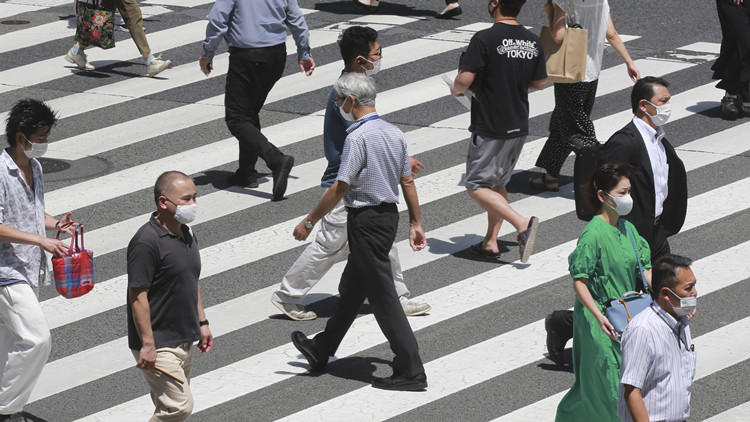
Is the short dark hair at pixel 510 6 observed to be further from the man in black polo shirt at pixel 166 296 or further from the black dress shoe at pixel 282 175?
the man in black polo shirt at pixel 166 296

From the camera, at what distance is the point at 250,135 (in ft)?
38.2

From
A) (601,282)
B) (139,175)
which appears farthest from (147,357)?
(139,175)

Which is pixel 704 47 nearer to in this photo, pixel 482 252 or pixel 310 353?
pixel 482 252

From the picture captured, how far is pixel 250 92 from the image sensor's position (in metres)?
11.8

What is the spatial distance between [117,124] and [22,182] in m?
6.41

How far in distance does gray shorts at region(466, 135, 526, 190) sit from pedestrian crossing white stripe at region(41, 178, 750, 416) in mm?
679

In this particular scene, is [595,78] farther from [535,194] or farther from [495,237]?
[495,237]

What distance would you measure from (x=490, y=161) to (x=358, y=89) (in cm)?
245

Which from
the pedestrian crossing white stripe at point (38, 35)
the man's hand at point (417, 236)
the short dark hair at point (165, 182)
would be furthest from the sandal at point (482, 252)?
the pedestrian crossing white stripe at point (38, 35)

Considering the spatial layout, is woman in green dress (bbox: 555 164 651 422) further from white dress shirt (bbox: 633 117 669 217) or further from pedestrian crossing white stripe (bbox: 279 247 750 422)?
white dress shirt (bbox: 633 117 669 217)

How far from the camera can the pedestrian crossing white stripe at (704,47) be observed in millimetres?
15764

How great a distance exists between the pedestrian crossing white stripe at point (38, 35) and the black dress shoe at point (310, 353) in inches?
366

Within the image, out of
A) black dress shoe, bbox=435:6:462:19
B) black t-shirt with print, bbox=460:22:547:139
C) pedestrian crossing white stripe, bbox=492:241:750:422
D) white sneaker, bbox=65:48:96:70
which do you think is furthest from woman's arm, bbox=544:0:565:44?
white sneaker, bbox=65:48:96:70

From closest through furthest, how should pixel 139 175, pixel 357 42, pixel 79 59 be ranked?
pixel 357 42 → pixel 139 175 → pixel 79 59
